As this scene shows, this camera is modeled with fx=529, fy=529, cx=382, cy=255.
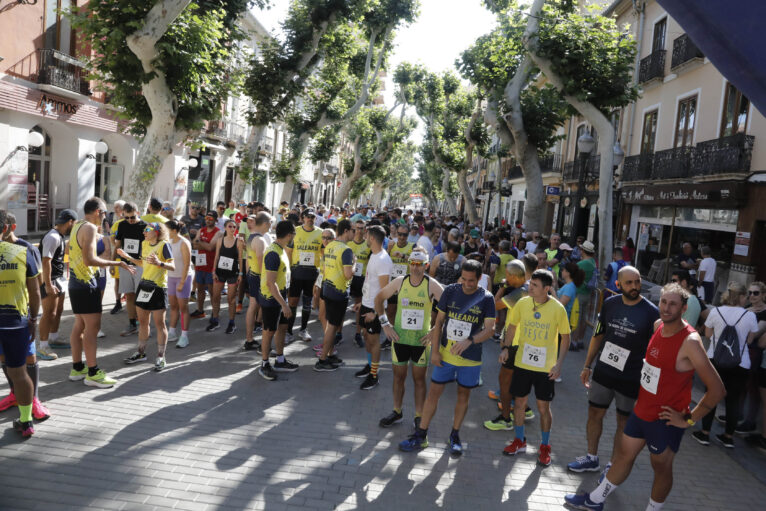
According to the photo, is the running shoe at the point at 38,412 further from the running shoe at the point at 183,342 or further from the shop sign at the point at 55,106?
the shop sign at the point at 55,106

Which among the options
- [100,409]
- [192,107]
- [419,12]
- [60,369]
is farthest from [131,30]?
[419,12]

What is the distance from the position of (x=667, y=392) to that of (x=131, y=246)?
6.73 metres

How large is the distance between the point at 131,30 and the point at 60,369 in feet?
20.8

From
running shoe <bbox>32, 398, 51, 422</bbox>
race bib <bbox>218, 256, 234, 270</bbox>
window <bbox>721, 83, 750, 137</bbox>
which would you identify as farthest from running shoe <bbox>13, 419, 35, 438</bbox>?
window <bbox>721, 83, 750, 137</bbox>

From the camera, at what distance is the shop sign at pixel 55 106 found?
53.7 feet

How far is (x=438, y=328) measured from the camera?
4.75 meters

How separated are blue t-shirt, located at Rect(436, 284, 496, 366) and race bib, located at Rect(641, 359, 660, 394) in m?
1.28

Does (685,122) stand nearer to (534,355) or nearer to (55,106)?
(534,355)

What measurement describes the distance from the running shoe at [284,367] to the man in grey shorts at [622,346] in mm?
3511

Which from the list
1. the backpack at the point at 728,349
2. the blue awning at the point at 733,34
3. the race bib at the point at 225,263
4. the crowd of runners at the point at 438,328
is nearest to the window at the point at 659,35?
the crowd of runners at the point at 438,328

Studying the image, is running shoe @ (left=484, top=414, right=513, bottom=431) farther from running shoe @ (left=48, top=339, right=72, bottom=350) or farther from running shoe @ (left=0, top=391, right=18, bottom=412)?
running shoe @ (left=48, top=339, right=72, bottom=350)

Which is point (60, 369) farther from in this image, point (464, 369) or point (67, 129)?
point (67, 129)

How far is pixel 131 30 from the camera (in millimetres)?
9367

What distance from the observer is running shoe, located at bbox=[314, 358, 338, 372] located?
22.1 ft
